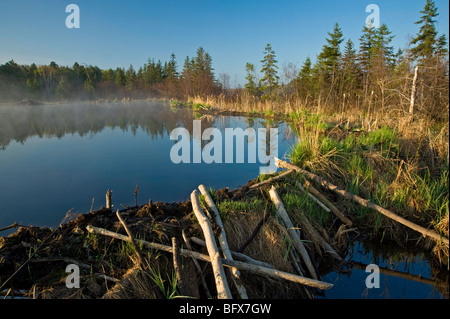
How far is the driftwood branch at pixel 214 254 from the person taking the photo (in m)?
2.15

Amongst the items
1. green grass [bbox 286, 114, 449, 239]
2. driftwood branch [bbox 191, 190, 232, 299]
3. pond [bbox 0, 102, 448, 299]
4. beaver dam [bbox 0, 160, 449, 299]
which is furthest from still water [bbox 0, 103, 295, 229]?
driftwood branch [bbox 191, 190, 232, 299]

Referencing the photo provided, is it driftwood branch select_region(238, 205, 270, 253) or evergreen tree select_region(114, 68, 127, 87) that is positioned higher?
evergreen tree select_region(114, 68, 127, 87)

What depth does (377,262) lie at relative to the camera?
11.1 ft

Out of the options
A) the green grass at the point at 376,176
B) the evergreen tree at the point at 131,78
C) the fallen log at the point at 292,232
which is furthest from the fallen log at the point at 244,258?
the evergreen tree at the point at 131,78

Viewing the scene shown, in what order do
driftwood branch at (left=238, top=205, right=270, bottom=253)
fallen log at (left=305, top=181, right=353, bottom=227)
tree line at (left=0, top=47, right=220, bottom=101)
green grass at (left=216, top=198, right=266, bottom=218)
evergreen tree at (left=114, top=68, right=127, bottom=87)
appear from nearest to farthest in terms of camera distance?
driftwood branch at (left=238, top=205, right=270, bottom=253), green grass at (left=216, top=198, right=266, bottom=218), fallen log at (left=305, top=181, right=353, bottom=227), tree line at (left=0, top=47, right=220, bottom=101), evergreen tree at (left=114, top=68, right=127, bottom=87)

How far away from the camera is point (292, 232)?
A: 3.16m

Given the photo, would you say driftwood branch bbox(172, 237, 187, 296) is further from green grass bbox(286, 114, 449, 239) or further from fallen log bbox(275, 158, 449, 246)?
fallen log bbox(275, 158, 449, 246)

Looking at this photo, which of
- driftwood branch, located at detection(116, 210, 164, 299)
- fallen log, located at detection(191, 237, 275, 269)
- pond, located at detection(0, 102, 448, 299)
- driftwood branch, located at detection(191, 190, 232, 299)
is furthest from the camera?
pond, located at detection(0, 102, 448, 299)

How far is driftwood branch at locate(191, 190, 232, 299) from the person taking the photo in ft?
7.06

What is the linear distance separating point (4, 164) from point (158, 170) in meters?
3.74

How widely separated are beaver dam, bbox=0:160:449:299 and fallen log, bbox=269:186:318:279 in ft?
0.03

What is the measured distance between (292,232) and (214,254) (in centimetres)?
113

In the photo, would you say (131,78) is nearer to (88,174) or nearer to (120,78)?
(120,78)
